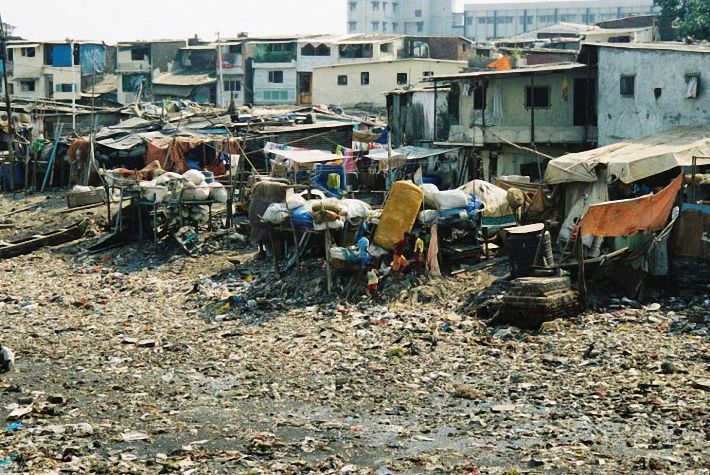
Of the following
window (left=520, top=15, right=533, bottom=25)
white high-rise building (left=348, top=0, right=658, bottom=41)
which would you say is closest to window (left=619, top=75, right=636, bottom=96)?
white high-rise building (left=348, top=0, right=658, bottom=41)

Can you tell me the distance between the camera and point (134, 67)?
59.1 metres

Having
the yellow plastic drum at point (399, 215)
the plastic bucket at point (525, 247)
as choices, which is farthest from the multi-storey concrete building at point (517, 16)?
the plastic bucket at point (525, 247)

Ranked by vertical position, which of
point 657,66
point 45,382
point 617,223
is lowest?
point 45,382

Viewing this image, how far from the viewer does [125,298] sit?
2075 cm

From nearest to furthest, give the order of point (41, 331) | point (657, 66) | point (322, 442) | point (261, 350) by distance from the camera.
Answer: point (322, 442) → point (261, 350) → point (41, 331) → point (657, 66)

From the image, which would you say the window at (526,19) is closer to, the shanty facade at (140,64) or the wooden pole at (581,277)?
the shanty facade at (140,64)

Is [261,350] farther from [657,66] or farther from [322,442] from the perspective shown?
[657,66]

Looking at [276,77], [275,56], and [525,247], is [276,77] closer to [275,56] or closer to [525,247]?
[275,56]

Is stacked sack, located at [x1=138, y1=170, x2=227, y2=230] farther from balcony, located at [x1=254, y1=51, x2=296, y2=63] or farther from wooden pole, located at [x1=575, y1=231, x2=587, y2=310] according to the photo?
balcony, located at [x1=254, y1=51, x2=296, y2=63]

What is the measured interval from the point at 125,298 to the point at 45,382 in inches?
216

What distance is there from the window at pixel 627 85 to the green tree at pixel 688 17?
60.6ft

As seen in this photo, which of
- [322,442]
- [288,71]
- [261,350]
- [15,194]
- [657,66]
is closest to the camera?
[322,442]

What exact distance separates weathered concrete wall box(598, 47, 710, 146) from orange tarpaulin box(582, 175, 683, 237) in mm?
5424

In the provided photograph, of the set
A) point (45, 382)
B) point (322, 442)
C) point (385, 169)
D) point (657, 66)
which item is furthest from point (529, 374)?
point (385, 169)
